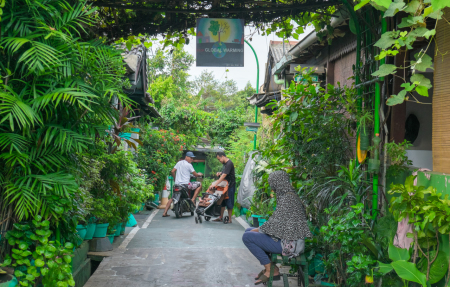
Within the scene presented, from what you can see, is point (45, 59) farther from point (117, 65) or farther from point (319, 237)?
point (319, 237)

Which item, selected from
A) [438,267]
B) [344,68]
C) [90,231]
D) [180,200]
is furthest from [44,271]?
[180,200]

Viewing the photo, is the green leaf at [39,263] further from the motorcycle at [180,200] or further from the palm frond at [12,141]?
the motorcycle at [180,200]

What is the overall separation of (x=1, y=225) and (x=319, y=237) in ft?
12.5

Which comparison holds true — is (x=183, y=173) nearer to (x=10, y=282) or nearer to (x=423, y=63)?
(x=10, y=282)

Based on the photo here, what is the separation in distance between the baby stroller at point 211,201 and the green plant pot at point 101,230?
15.9ft

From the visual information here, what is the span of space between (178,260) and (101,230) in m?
1.52

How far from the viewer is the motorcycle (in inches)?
521

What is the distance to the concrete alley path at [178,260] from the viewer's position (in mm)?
6023

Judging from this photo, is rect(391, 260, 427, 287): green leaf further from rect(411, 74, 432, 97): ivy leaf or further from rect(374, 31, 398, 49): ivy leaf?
rect(374, 31, 398, 49): ivy leaf

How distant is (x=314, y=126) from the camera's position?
5.93 m

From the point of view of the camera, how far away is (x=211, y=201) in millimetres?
12500

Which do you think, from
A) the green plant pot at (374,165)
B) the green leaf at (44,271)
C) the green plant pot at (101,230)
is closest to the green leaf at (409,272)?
the green plant pot at (374,165)

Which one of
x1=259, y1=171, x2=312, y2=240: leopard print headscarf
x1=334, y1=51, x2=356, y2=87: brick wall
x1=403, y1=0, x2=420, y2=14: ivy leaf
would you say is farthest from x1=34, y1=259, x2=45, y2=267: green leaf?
x1=334, y1=51, x2=356, y2=87: brick wall

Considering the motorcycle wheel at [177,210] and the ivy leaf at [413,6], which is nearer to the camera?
the ivy leaf at [413,6]
